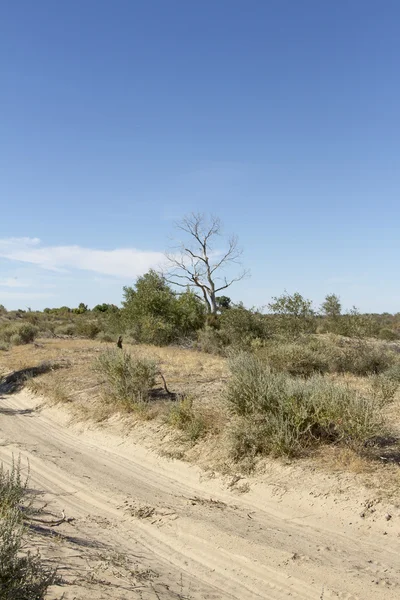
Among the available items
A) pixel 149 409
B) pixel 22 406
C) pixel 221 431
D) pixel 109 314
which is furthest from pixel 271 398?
pixel 109 314

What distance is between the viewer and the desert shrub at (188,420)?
31.9 feet

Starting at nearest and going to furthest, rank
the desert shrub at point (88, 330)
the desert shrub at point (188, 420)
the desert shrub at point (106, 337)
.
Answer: the desert shrub at point (188, 420) < the desert shrub at point (106, 337) < the desert shrub at point (88, 330)

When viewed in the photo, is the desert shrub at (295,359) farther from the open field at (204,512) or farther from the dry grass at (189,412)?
the open field at (204,512)

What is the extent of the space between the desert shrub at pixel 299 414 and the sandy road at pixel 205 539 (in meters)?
0.97

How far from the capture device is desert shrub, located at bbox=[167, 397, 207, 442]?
9734mm

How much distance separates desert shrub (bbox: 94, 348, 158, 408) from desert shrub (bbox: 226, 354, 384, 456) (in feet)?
12.7

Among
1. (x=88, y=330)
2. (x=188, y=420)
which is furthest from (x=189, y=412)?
(x=88, y=330)

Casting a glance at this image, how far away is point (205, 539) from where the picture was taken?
630 cm

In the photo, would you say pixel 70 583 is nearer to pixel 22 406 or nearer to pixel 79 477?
pixel 79 477

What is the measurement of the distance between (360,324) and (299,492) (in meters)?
16.7

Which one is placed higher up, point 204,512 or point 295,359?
point 295,359

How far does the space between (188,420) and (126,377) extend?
3296mm

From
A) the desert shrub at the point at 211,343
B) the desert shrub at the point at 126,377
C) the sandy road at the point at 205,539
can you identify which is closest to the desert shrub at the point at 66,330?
the desert shrub at the point at 211,343

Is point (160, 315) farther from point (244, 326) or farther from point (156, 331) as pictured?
point (244, 326)
